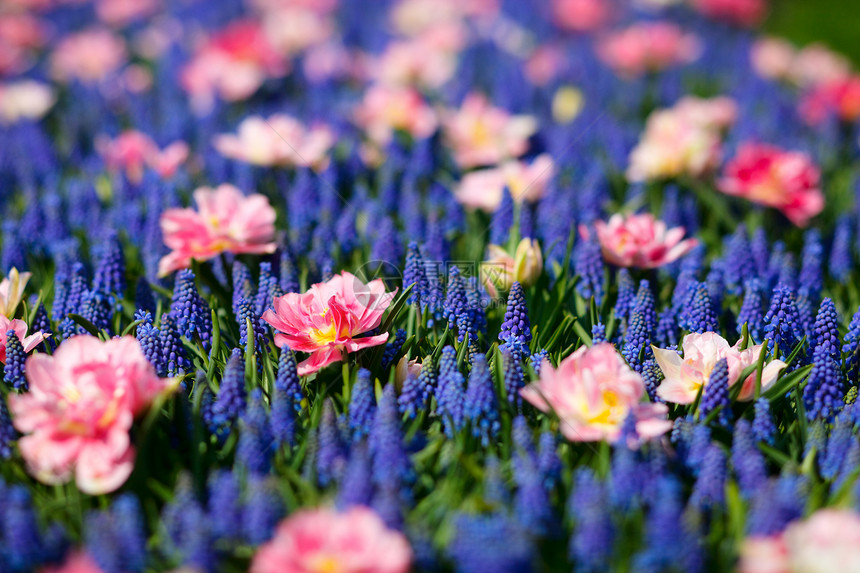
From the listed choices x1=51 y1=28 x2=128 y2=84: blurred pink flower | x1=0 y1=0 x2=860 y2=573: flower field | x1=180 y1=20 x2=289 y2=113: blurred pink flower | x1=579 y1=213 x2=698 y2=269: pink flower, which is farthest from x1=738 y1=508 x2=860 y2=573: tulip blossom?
x1=51 y1=28 x2=128 y2=84: blurred pink flower

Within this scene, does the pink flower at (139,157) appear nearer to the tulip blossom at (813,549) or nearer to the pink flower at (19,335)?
the pink flower at (19,335)

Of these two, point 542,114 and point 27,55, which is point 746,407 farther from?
point 27,55

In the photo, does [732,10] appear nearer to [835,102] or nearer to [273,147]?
[835,102]

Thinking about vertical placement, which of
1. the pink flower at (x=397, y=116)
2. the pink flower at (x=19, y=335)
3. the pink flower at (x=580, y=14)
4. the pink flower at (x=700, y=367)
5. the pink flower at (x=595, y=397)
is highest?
the pink flower at (x=580, y=14)

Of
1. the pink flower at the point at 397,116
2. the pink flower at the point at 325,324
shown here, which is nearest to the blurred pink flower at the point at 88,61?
the pink flower at the point at 397,116

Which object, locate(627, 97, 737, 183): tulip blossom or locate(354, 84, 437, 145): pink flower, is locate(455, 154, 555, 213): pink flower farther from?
locate(354, 84, 437, 145): pink flower
